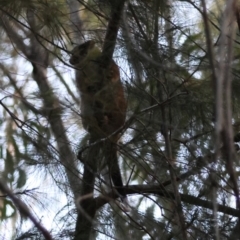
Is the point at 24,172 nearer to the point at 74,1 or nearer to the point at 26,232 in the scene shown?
the point at 26,232

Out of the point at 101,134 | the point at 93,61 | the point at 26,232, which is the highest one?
the point at 93,61

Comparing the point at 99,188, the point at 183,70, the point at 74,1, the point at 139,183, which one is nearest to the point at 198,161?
the point at 183,70

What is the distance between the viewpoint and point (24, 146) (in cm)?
358

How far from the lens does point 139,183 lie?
3.85 m

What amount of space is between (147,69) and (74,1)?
754 millimetres

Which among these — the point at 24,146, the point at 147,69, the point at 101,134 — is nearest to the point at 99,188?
the point at 101,134

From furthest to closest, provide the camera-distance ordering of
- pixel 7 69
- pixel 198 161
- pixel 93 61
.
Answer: pixel 7 69
pixel 93 61
pixel 198 161

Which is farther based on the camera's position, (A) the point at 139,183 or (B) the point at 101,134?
(A) the point at 139,183

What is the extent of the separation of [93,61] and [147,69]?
0.99ft

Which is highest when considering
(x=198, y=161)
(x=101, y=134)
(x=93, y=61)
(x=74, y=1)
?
(x=74, y=1)

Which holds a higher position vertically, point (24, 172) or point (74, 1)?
point (74, 1)

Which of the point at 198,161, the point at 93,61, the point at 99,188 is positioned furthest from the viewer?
the point at 99,188

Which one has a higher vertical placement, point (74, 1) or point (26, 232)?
point (74, 1)

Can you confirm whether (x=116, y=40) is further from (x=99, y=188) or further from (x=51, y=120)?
(x=99, y=188)
